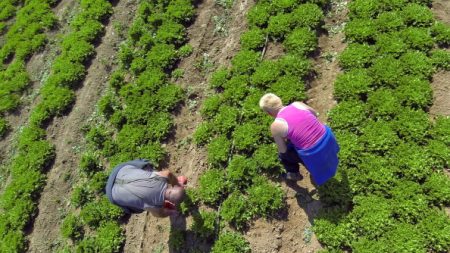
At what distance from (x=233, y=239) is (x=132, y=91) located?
4.23 m

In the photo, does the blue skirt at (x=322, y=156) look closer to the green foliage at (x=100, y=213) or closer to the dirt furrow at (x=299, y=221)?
the dirt furrow at (x=299, y=221)

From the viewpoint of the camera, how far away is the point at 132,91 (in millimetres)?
9125

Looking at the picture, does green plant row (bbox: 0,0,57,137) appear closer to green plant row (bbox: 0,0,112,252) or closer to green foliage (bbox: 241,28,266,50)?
green plant row (bbox: 0,0,112,252)

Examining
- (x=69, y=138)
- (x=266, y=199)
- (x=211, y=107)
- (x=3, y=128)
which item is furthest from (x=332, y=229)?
(x=3, y=128)

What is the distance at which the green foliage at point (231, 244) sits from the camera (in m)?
7.03

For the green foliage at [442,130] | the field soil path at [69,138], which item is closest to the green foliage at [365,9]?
the green foliage at [442,130]

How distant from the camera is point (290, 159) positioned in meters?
6.73

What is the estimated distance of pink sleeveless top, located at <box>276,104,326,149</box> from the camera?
5781mm

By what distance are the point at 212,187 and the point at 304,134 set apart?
8.32 feet

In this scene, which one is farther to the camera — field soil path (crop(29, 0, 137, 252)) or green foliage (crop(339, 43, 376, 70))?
field soil path (crop(29, 0, 137, 252))

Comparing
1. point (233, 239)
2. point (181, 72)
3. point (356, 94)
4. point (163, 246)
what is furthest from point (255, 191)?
point (181, 72)

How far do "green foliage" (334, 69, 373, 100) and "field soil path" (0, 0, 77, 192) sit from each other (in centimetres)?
767

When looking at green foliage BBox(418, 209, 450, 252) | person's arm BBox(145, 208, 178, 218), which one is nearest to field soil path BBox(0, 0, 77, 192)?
person's arm BBox(145, 208, 178, 218)

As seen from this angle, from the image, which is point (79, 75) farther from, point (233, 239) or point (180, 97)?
point (233, 239)
